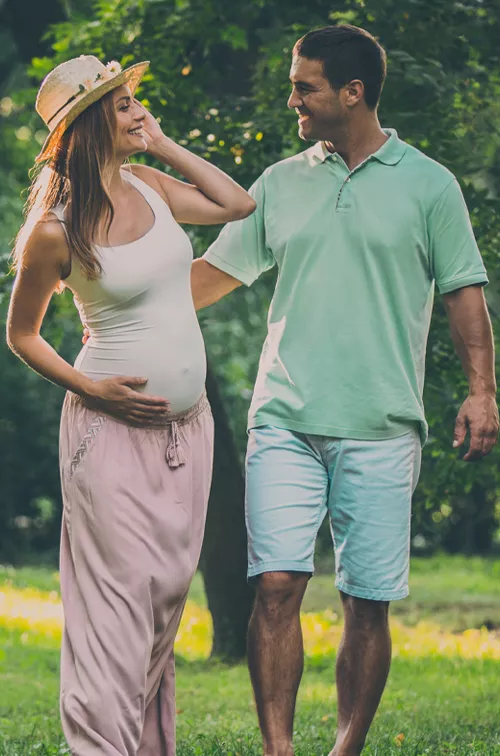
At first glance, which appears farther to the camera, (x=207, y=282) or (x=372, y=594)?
(x=207, y=282)

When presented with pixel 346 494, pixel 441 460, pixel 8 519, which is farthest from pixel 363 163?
pixel 8 519

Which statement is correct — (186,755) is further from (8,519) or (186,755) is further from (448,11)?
(8,519)

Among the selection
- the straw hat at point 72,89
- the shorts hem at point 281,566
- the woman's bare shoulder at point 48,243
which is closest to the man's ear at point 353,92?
the straw hat at point 72,89

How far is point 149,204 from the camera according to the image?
4.25 meters

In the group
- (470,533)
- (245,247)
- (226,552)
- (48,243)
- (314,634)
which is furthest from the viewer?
(470,533)

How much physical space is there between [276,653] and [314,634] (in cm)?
605

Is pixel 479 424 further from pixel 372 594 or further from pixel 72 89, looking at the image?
pixel 72 89

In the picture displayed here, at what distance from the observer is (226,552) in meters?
8.73

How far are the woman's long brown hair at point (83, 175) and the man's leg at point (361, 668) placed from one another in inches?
61.8

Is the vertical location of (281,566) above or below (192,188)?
below

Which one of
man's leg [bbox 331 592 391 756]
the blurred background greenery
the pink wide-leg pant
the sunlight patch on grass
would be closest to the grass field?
the sunlight patch on grass

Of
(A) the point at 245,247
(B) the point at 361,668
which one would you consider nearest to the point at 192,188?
(A) the point at 245,247

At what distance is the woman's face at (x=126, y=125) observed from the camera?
13.5 ft

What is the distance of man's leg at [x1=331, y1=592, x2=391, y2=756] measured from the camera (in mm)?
4668
